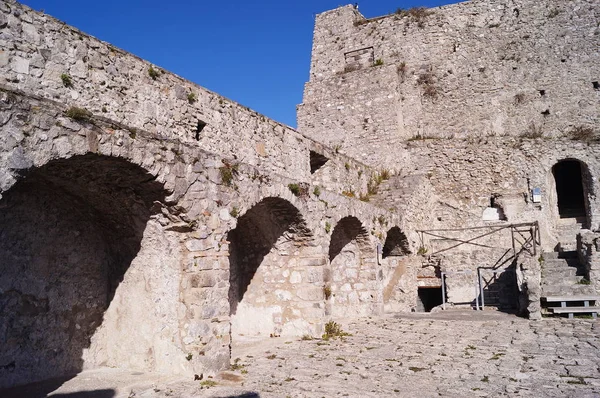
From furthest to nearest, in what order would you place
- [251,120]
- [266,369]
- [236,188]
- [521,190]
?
[521,190]
[251,120]
[236,188]
[266,369]

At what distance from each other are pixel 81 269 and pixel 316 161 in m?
7.34

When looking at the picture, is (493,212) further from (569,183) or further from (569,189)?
(569,183)

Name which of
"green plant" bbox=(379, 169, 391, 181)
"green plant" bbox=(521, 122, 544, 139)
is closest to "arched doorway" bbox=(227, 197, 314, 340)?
"green plant" bbox=(379, 169, 391, 181)

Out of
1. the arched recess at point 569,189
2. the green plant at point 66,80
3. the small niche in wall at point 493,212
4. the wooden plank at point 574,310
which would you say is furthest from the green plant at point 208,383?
the arched recess at point 569,189

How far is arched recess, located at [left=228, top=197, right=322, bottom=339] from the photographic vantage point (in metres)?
9.30

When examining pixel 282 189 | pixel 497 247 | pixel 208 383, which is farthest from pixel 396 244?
pixel 208 383

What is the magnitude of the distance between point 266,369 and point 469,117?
14634 millimetres

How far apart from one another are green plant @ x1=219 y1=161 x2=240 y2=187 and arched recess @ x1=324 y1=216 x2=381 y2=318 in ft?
16.8

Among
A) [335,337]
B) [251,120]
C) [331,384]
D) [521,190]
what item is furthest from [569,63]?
[331,384]

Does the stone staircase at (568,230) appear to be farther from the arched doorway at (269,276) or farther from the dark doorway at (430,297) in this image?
the arched doorway at (269,276)

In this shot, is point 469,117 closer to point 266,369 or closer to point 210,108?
point 210,108

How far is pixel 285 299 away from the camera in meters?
9.49

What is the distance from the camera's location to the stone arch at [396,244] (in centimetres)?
1448

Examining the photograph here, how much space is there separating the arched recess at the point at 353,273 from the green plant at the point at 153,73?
5.52 metres
